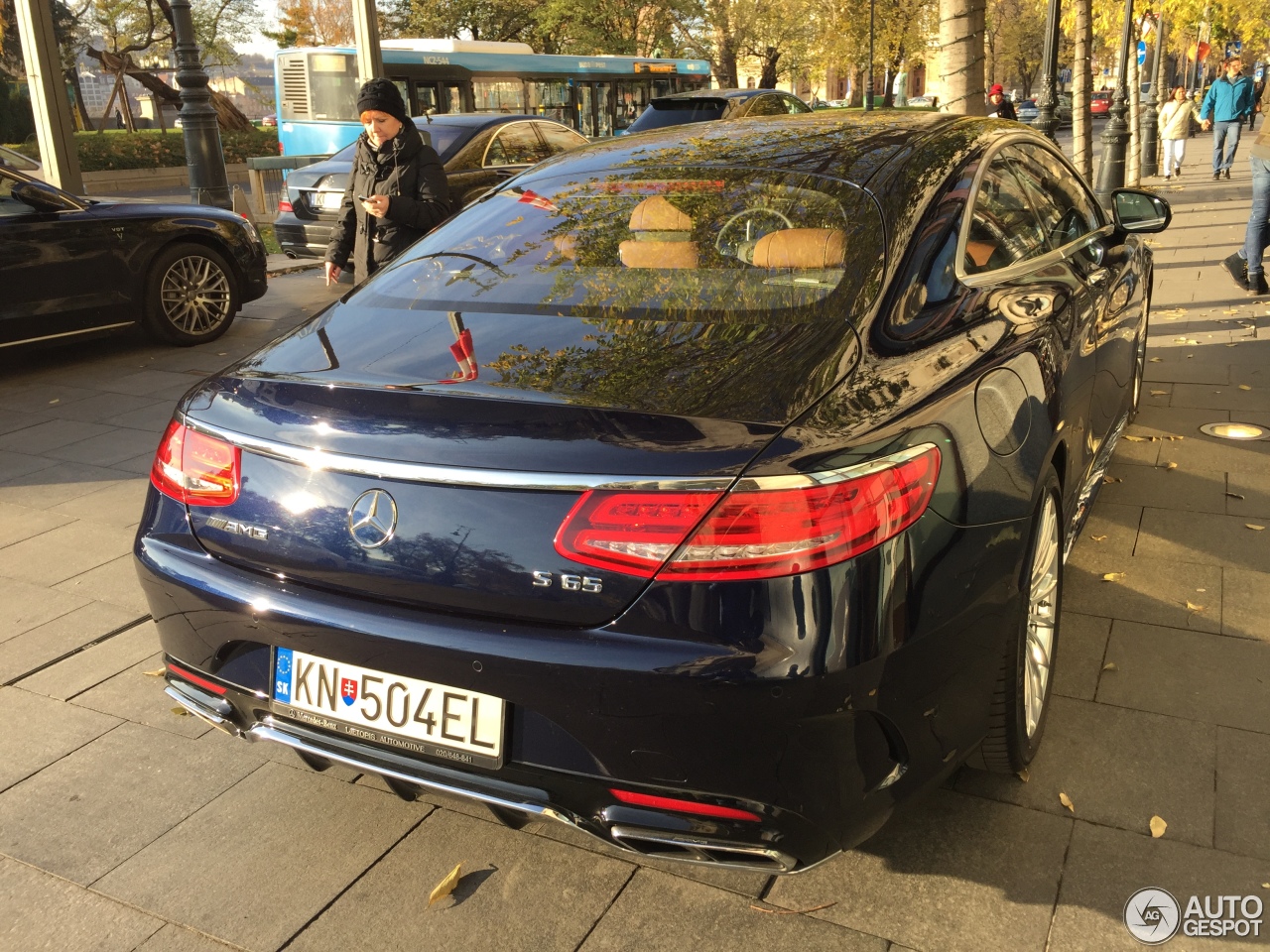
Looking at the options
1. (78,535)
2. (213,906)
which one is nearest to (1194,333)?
(78,535)

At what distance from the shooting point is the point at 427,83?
72.9ft

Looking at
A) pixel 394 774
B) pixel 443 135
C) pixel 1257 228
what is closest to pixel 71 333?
pixel 443 135

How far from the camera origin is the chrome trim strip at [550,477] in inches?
81.4

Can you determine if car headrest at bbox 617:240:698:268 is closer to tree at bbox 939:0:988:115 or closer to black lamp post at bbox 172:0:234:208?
tree at bbox 939:0:988:115

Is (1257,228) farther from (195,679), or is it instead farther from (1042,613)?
A: (195,679)

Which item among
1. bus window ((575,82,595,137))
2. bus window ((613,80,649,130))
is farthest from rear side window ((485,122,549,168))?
bus window ((613,80,649,130))

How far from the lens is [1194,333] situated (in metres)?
8.45

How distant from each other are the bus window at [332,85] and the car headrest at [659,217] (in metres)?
21.2

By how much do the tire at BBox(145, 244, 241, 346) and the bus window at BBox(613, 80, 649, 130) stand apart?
1843 cm

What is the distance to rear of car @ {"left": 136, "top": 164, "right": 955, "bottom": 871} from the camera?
2.07 metres

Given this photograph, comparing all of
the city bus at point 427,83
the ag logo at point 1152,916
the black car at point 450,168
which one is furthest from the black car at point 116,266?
the city bus at point 427,83

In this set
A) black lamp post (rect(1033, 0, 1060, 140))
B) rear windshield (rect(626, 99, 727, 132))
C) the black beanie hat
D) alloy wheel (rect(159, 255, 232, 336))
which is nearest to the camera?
the black beanie hat

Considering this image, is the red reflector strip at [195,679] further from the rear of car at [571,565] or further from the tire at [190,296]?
the tire at [190,296]

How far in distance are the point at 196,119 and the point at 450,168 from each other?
4.40 meters
